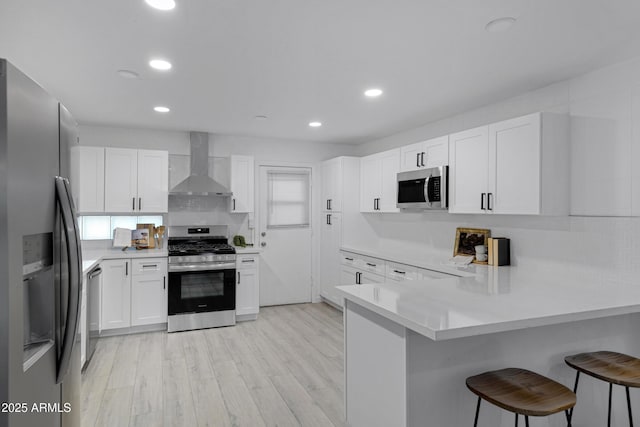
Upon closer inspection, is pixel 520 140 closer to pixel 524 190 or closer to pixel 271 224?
pixel 524 190

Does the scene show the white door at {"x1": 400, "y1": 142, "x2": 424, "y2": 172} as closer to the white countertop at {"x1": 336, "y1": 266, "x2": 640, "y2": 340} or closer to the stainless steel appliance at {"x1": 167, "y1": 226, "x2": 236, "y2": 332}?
the white countertop at {"x1": 336, "y1": 266, "x2": 640, "y2": 340}

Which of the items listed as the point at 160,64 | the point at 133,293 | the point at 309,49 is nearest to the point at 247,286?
the point at 133,293

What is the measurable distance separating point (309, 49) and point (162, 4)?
93 centimetres

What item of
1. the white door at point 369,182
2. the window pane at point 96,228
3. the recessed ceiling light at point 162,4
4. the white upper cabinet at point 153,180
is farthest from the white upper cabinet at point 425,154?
the window pane at point 96,228

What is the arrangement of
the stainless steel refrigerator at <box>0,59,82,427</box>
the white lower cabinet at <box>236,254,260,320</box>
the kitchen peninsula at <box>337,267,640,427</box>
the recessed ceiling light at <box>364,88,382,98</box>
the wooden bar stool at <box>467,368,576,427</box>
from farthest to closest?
the white lower cabinet at <box>236,254,260,320</box>, the recessed ceiling light at <box>364,88,382,98</box>, the kitchen peninsula at <box>337,267,640,427</box>, the wooden bar stool at <box>467,368,576,427</box>, the stainless steel refrigerator at <box>0,59,82,427</box>

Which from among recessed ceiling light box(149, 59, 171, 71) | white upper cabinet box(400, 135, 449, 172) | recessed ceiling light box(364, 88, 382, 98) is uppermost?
recessed ceiling light box(364, 88, 382, 98)

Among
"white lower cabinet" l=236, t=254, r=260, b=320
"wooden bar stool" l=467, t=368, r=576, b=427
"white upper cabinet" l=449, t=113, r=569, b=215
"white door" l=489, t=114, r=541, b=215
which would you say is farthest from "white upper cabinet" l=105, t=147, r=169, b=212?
"wooden bar stool" l=467, t=368, r=576, b=427

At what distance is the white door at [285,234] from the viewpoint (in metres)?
5.73

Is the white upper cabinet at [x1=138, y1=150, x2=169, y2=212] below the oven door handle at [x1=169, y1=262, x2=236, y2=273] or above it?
above

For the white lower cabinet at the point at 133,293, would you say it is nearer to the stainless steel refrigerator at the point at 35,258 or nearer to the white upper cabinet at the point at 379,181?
the white upper cabinet at the point at 379,181

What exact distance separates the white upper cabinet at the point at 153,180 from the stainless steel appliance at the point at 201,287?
0.59 metres

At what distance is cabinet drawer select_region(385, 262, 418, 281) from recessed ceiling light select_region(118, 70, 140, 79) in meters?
3.06

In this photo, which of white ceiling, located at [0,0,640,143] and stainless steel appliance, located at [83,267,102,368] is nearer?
white ceiling, located at [0,0,640,143]

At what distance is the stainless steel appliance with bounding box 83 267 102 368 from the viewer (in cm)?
346
